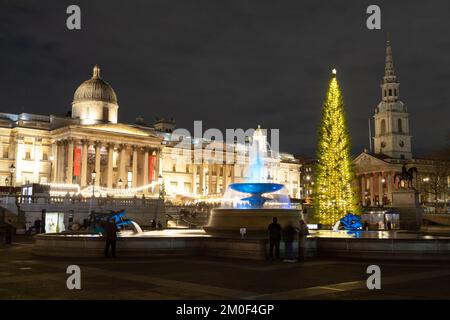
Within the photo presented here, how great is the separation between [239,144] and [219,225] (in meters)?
88.6

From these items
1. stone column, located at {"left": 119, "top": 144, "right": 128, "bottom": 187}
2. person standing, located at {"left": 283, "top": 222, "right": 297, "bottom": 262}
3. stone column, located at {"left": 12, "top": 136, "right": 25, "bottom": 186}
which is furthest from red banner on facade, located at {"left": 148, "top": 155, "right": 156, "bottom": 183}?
person standing, located at {"left": 283, "top": 222, "right": 297, "bottom": 262}

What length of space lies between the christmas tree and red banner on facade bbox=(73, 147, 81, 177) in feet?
156

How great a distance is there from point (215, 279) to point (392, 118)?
124672 millimetres

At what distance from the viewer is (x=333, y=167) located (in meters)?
40.1

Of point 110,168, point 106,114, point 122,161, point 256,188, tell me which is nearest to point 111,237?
point 256,188

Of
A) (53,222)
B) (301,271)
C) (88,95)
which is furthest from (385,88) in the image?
(301,271)

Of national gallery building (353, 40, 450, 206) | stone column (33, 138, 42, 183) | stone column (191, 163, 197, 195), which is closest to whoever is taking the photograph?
stone column (33, 138, 42, 183)

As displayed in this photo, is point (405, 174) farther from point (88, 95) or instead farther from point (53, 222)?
point (88, 95)

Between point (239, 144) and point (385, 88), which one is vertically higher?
point (385, 88)

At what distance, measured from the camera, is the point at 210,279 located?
12.8 m

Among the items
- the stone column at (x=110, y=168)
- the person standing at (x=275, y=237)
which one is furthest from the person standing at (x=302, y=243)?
the stone column at (x=110, y=168)

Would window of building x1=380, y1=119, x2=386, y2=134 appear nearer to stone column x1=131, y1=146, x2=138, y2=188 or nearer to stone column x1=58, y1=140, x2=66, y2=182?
stone column x1=131, y1=146, x2=138, y2=188

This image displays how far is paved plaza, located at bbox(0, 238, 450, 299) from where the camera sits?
10.4m

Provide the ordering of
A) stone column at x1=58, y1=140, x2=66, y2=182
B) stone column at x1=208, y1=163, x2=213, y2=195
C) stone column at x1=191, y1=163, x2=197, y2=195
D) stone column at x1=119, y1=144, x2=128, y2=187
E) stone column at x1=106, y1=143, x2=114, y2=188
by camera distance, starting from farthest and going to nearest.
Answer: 1. stone column at x1=208, y1=163, x2=213, y2=195
2. stone column at x1=191, y1=163, x2=197, y2=195
3. stone column at x1=119, y1=144, x2=128, y2=187
4. stone column at x1=106, y1=143, x2=114, y2=188
5. stone column at x1=58, y1=140, x2=66, y2=182
